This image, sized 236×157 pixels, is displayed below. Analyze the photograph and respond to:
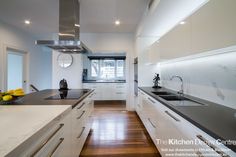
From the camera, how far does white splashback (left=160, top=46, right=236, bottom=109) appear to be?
1.38 metres

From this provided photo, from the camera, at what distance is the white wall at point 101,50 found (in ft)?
15.7

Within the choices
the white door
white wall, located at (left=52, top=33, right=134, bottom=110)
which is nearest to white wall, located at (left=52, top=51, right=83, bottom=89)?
white wall, located at (left=52, top=33, right=134, bottom=110)

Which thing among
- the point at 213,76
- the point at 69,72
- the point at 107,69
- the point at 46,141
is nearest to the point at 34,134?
the point at 46,141

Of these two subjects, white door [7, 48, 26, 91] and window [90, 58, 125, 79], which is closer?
white door [7, 48, 26, 91]

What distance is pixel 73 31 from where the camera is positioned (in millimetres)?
2570

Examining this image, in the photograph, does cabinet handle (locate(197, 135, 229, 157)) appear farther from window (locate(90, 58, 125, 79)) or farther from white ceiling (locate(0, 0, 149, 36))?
window (locate(90, 58, 125, 79))

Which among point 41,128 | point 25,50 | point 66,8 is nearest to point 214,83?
point 41,128

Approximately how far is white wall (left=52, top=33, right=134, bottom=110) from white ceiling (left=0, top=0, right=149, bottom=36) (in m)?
0.39

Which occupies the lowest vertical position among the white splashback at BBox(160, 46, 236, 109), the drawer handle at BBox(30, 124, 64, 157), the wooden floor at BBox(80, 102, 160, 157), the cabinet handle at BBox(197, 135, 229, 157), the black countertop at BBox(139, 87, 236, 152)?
the wooden floor at BBox(80, 102, 160, 157)

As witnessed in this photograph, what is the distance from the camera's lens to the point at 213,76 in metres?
1.65

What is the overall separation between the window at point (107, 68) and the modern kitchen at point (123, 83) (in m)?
1.13

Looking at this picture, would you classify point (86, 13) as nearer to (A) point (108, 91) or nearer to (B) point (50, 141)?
(B) point (50, 141)

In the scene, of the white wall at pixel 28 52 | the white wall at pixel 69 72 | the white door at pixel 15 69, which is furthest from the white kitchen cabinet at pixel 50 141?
the white door at pixel 15 69

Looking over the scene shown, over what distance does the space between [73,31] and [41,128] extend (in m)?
2.08
